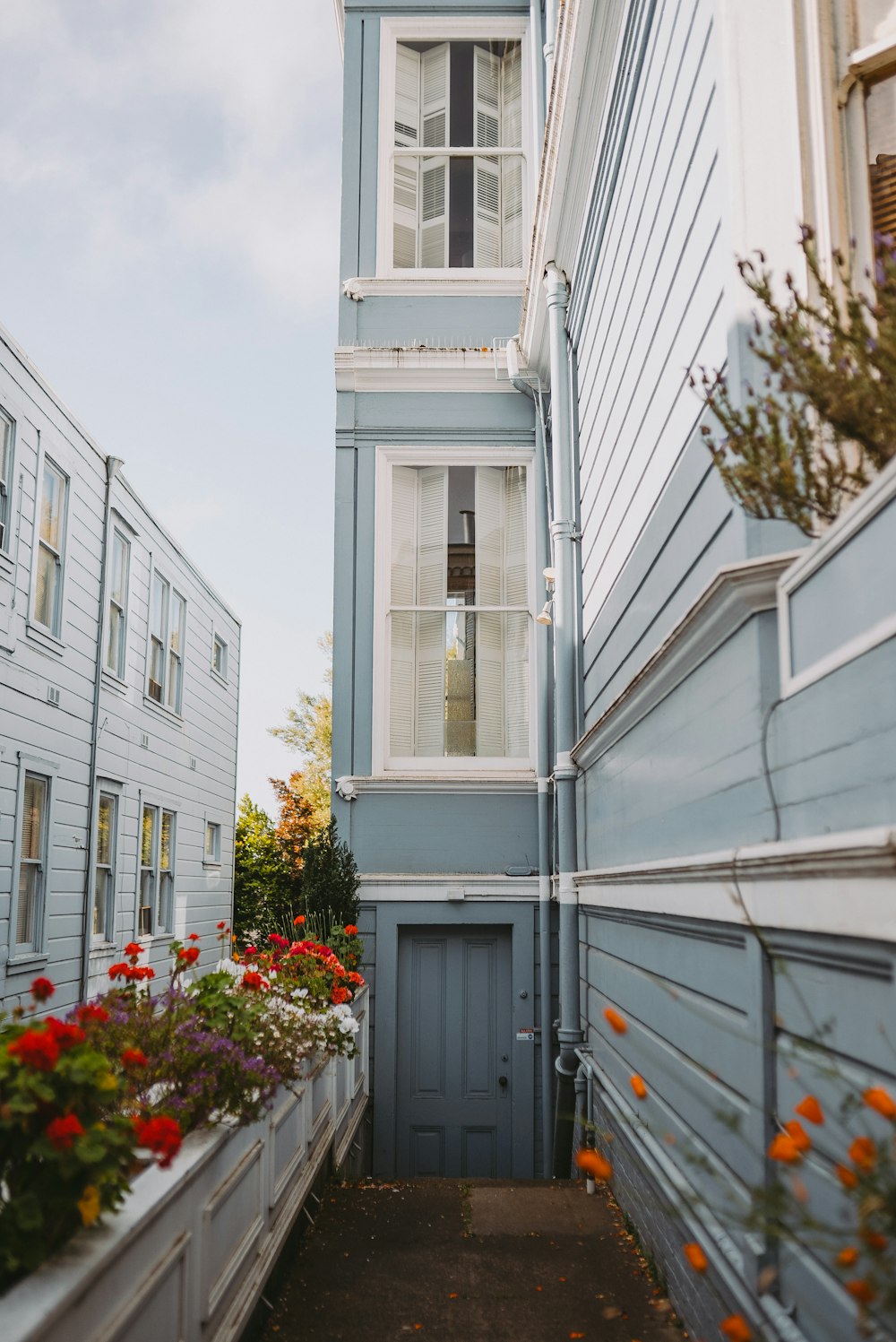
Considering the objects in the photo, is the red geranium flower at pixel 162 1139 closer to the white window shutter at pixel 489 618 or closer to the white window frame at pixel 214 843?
the white window shutter at pixel 489 618

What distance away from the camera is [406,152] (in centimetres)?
1059

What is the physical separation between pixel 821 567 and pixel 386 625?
23.4 ft

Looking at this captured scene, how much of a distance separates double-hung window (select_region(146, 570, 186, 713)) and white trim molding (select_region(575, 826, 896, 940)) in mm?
9989

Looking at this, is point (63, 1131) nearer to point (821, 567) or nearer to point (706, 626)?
point (821, 567)

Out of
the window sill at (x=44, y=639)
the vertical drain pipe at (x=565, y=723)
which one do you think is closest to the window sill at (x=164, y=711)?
the window sill at (x=44, y=639)

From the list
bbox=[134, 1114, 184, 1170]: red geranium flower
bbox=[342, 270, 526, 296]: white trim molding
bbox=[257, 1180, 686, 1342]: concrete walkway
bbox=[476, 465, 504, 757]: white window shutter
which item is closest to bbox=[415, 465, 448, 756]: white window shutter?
bbox=[476, 465, 504, 757]: white window shutter

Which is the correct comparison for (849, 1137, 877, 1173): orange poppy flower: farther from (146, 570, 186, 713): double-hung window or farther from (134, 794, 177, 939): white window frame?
(146, 570, 186, 713): double-hung window

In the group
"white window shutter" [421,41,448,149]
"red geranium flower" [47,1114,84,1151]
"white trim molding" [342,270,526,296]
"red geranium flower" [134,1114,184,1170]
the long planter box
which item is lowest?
the long planter box

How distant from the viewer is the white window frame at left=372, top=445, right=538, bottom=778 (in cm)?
948

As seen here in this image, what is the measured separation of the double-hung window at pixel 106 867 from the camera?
11.6 metres

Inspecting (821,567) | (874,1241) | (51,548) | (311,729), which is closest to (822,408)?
(821,567)

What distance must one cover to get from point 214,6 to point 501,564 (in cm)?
695

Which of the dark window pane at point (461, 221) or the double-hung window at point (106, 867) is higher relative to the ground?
the dark window pane at point (461, 221)

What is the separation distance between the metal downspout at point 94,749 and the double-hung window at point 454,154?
350 centimetres
